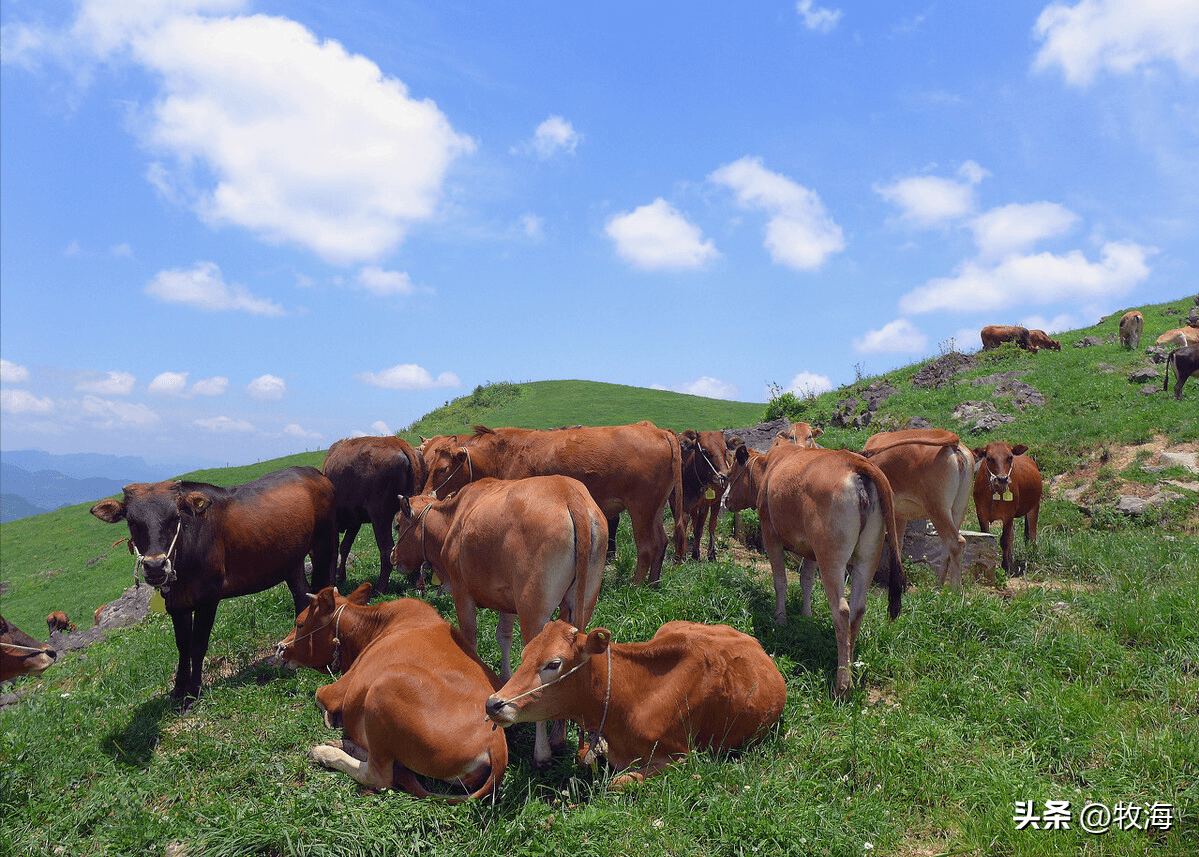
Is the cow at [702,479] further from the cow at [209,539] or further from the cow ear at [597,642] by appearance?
the cow ear at [597,642]

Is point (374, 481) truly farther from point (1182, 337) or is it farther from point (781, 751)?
point (1182, 337)

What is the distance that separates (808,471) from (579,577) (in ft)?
9.67

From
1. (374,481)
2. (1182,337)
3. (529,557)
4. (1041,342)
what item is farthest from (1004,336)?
(529,557)

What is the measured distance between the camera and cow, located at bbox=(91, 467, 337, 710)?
6.32m

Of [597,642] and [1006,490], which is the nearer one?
[597,642]

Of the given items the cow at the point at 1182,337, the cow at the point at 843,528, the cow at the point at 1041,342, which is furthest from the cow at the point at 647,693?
the cow at the point at 1041,342

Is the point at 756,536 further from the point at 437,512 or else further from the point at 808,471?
the point at 437,512

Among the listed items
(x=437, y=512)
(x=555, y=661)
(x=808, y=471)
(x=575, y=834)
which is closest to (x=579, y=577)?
(x=555, y=661)

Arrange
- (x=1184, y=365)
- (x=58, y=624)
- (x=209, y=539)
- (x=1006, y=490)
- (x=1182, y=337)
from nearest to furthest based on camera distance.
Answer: (x=209, y=539) < (x=1006, y=490) < (x=1184, y=365) < (x=58, y=624) < (x=1182, y=337)

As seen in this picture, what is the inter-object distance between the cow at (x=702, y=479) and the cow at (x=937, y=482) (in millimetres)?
3110

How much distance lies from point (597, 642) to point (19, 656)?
538cm

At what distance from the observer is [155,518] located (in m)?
6.30

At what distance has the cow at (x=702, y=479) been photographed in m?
12.0

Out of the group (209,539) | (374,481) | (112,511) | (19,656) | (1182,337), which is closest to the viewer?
(19,656)
